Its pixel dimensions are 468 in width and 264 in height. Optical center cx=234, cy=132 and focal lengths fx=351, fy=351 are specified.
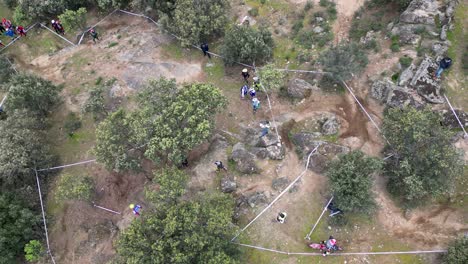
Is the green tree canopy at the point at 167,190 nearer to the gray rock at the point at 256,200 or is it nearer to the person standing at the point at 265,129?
the gray rock at the point at 256,200

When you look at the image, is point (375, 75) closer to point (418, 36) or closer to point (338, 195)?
point (418, 36)

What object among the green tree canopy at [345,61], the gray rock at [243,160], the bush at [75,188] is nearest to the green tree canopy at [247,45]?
the green tree canopy at [345,61]

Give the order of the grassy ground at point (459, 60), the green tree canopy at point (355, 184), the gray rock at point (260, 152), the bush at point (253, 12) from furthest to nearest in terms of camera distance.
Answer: the bush at point (253, 12)
the grassy ground at point (459, 60)
the gray rock at point (260, 152)
the green tree canopy at point (355, 184)

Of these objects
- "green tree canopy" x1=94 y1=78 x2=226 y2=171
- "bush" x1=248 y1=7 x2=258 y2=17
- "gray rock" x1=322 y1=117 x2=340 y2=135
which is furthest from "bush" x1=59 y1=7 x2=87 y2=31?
"gray rock" x1=322 y1=117 x2=340 y2=135

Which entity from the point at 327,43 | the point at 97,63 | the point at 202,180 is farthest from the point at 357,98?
the point at 97,63

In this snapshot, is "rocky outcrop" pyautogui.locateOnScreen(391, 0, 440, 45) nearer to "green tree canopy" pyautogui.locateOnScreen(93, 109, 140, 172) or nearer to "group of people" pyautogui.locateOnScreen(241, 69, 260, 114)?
"group of people" pyautogui.locateOnScreen(241, 69, 260, 114)
